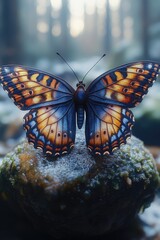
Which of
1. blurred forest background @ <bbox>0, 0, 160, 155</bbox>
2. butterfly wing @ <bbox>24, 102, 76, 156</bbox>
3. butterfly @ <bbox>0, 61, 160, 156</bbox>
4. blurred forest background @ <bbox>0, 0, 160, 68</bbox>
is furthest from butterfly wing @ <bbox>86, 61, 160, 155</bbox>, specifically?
blurred forest background @ <bbox>0, 0, 160, 68</bbox>

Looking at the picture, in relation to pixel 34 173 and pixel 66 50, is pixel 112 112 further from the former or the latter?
pixel 66 50

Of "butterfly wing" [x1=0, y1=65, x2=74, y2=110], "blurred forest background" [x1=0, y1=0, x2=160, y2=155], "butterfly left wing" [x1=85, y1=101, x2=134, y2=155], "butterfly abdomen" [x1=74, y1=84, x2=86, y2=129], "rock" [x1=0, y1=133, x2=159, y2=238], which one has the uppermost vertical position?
"blurred forest background" [x1=0, y1=0, x2=160, y2=155]

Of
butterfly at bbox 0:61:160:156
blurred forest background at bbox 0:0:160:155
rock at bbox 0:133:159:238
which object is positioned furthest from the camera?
blurred forest background at bbox 0:0:160:155

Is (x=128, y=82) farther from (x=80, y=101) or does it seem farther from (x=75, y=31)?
(x=75, y=31)

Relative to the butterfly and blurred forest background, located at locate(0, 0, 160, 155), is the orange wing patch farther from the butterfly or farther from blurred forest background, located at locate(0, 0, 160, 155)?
blurred forest background, located at locate(0, 0, 160, 155)

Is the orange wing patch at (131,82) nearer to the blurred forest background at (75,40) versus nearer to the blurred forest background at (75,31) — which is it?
the blurred forest background at (75,40)

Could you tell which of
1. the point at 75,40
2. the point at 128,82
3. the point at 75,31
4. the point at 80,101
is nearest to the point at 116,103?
the point at 128,82

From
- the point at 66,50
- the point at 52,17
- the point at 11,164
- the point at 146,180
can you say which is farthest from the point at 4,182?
the point at 52,17
